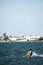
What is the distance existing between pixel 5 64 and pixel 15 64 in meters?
1.83

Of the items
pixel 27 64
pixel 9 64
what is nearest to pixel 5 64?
pixel 9 64

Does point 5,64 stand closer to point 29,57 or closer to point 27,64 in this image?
point 27,64

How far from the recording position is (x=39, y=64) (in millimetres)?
45281

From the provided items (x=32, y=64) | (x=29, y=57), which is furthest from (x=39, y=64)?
(x=29, y=57)

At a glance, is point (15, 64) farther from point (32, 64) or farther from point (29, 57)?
point (29, 57)

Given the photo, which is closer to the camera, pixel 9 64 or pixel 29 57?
pixel 9 64

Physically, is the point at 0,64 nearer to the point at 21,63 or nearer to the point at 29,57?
the point at 21,63

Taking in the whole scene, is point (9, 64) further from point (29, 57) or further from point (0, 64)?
point (29, 57)

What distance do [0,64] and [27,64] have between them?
478cm

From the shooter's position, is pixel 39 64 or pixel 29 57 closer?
pixel 39 64

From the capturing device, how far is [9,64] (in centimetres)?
4566

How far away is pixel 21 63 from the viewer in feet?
154

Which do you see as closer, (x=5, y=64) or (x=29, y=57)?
(x=5, y=64)

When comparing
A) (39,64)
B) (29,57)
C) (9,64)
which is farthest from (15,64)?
(29,57)
